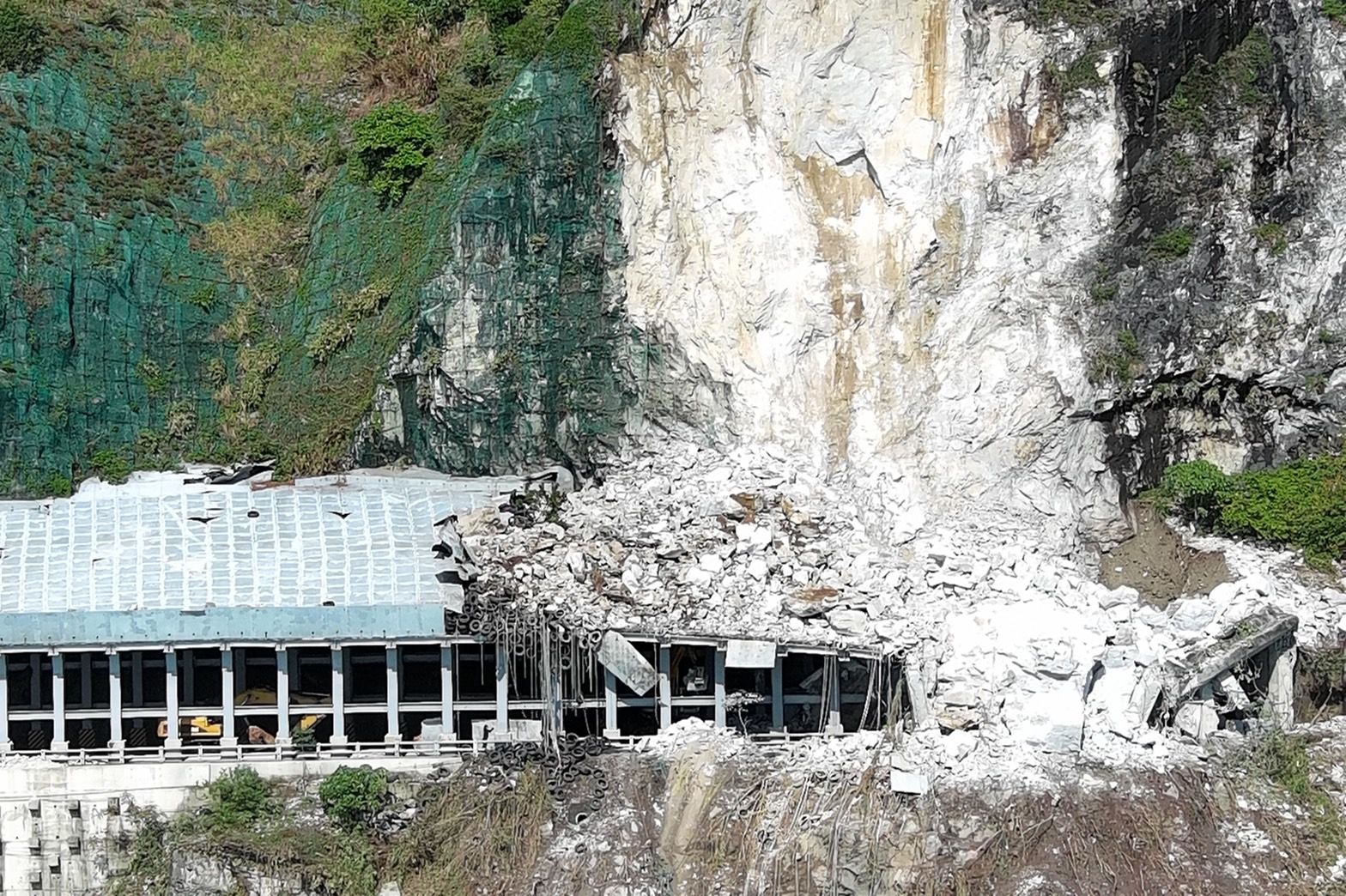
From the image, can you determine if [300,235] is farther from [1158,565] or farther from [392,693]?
[1158,565]

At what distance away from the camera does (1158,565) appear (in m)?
37.6

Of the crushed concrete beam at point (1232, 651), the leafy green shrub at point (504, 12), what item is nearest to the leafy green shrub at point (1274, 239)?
the crushed concrete beam at point (1232, 651)

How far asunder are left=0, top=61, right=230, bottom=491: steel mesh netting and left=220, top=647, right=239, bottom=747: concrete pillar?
7.72 m

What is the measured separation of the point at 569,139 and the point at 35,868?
18.6 m

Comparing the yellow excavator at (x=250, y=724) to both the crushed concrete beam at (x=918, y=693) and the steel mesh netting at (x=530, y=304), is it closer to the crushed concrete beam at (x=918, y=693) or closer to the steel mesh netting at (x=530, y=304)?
the steel mesh netting at (x=530, y=304)

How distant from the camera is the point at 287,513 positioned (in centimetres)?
3697

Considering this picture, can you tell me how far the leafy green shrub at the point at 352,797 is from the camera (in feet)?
107

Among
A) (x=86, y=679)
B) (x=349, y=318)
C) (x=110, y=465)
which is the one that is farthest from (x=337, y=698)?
(x=349, y=318)

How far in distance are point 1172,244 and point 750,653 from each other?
13182 mm

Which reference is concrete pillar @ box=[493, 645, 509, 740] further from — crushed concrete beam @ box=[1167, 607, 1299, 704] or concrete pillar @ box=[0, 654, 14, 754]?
crushed concrete beam @ box=[1167, 607, 1299, 704]

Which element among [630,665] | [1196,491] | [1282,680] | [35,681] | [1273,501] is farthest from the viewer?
[1196,491]

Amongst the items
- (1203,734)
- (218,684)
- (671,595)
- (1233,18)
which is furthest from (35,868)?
(1233,18)

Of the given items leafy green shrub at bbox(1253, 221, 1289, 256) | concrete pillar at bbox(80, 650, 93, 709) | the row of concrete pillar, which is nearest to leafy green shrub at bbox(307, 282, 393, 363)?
the row of concrete pillar

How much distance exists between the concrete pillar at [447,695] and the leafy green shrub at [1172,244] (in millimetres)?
16940
